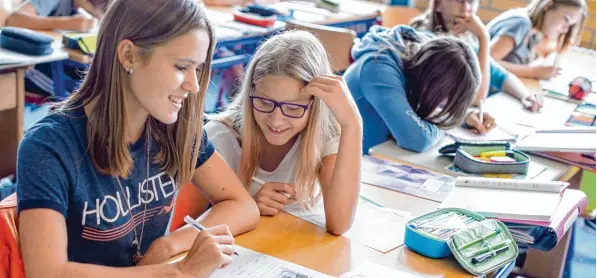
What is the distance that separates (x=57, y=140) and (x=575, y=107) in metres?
2.44

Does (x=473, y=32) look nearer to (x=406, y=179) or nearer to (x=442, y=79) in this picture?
(x=442, y=79)

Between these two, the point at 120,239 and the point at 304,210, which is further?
the point at 304,210

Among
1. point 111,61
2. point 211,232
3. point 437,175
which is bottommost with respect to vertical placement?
point 437,175

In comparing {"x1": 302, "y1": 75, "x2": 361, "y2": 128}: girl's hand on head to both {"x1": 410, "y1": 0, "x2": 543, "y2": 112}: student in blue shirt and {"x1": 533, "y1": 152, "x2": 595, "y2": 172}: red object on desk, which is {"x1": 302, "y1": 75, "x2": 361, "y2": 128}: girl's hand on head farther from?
{"x1": 410, "y1": 0, "x2": 543, "y2": 112}: student in blue shirt

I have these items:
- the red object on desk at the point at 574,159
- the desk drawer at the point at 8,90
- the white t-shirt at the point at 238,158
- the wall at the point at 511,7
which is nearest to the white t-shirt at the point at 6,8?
the desk drawer at the point at 8,90

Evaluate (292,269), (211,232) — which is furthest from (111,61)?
(292,269)

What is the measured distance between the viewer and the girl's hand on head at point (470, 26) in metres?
3.14

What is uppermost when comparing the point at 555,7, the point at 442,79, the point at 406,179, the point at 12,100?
the point at 555,7

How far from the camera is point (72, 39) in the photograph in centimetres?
301

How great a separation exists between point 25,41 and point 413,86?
1.57 metres

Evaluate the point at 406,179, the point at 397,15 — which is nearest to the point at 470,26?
the point at 406,179

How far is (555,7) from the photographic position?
→ 3.71 m

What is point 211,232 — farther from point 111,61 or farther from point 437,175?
point 437,175

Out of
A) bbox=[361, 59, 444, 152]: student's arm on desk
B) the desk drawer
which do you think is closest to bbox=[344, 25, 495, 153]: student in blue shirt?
bbox=[361, 59, 444, 152]: student's arm on desk
